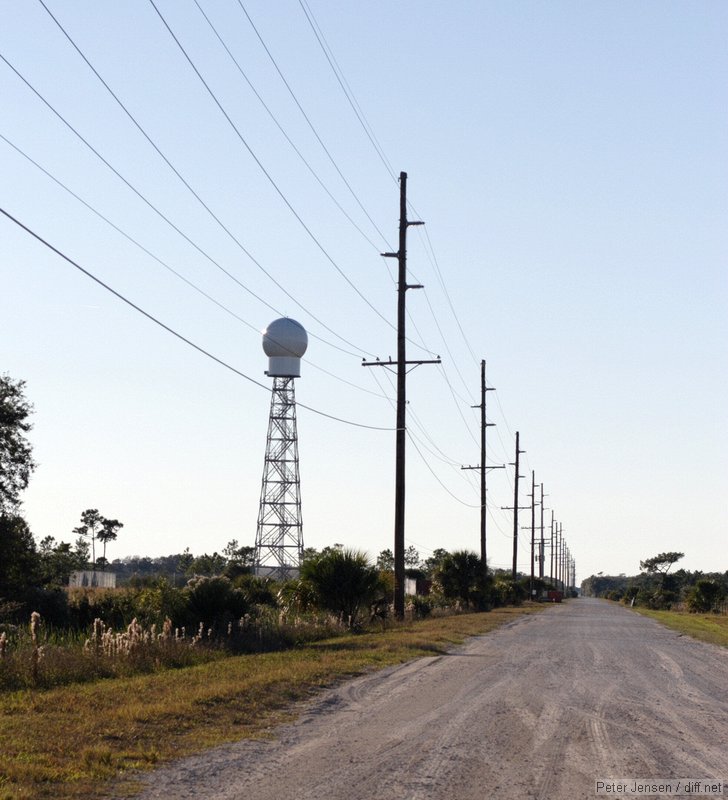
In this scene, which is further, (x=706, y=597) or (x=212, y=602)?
(x=706, y=597)

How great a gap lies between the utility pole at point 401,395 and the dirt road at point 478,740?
15.6 metres

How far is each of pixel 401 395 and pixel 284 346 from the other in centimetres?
3214

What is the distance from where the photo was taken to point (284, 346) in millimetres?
68625

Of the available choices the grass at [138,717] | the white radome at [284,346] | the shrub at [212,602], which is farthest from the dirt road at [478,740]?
the white radome at [284,346]

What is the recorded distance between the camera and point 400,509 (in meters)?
36.4

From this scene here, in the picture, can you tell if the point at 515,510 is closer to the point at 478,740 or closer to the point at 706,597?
the point at 706,597

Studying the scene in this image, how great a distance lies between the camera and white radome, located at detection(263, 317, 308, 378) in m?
68.6

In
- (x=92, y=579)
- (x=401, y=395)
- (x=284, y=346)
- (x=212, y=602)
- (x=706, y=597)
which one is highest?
(x=284, y=346)

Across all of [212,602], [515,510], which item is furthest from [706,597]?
[212,602]

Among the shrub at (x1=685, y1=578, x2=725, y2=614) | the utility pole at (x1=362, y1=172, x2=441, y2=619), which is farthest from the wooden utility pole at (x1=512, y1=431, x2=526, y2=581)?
the utility pole at (x1=362, y1=172, x2=441, y2=619)

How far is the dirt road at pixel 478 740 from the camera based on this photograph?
31.9 ft

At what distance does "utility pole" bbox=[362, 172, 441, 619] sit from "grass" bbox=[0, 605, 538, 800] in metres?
15.2

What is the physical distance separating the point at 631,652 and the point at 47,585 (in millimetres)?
32564

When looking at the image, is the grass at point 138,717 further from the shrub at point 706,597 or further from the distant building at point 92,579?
the shrub at point 706,597
